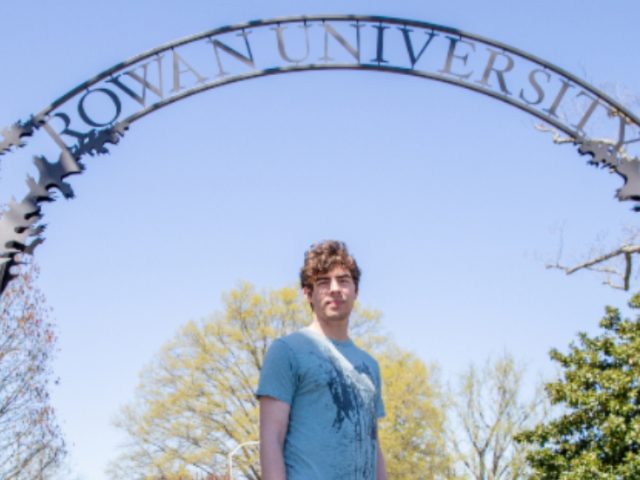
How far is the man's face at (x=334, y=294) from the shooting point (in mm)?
3510

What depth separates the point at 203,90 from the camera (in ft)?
22.8

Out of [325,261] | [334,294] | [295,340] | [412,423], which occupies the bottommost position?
[295,340]

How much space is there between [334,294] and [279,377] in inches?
14.6

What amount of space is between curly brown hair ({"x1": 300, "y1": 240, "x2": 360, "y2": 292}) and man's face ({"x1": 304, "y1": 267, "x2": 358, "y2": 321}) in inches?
0.8

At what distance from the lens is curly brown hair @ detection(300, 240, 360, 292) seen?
354 centimetres

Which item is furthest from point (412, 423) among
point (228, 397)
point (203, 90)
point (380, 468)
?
point (380, 468)

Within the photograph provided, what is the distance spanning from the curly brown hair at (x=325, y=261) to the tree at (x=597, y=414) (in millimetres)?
15860

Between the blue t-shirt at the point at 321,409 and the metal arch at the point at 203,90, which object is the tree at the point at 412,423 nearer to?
the metal arch at the point at 203,90

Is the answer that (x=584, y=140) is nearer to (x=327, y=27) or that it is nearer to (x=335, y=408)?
(x=327, y=27)

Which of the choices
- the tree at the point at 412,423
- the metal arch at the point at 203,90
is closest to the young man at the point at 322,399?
the metal arch at the point at 203,90

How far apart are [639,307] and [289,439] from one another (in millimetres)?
17158

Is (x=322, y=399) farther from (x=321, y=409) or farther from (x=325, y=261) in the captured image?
(x=325, y=261)

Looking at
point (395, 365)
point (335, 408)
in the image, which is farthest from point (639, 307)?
point (335, 408)

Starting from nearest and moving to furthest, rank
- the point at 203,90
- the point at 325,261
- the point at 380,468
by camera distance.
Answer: the point at 325,261 < the point at 380,468 < the point at 203,90
